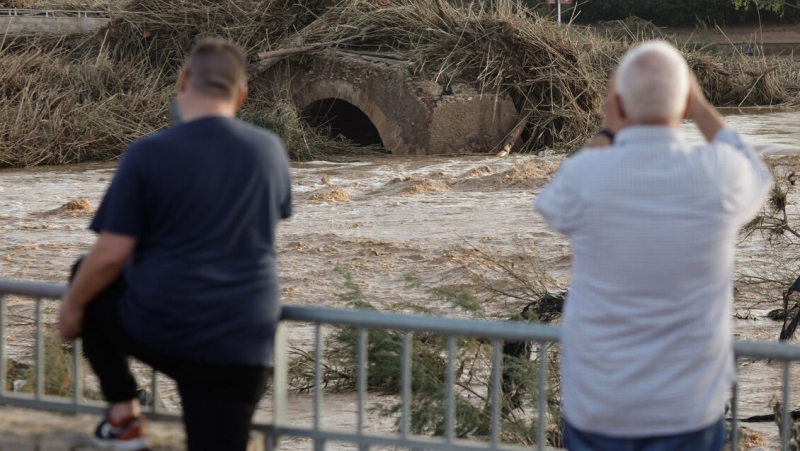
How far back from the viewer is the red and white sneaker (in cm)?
315

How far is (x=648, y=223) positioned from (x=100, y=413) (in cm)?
188

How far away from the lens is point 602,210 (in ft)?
8.18

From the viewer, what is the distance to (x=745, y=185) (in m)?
2.54

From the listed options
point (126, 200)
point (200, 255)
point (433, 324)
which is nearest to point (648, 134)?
point (433, 324)

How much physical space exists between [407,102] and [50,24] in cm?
1144

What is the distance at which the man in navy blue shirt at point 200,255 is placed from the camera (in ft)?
9.03

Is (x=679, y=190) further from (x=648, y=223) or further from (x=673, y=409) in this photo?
(x=673, y=409)

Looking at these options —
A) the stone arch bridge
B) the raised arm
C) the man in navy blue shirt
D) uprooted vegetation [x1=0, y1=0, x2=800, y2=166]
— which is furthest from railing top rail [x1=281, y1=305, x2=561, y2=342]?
Result: the stone arch bridge

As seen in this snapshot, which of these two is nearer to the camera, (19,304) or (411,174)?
(19,304)

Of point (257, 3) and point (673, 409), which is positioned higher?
point (257, 3)

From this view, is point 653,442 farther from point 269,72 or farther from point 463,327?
point 269,72

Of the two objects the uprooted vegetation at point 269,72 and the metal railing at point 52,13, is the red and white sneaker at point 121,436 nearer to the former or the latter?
the uprooted vegetation at point 269,72

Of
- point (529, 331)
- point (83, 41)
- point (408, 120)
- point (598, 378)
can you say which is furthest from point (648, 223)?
point (83, 41)

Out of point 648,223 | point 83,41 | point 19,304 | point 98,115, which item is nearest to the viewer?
point 648,223
